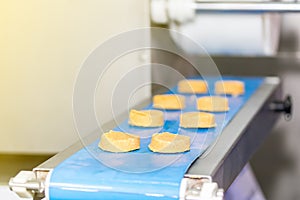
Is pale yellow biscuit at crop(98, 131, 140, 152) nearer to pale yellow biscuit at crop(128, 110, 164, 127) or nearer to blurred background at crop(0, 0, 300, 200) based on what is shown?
pale yellow biscuit at crop(128, 110, 164, 127)

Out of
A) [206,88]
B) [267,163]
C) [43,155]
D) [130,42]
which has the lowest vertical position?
[267,163]

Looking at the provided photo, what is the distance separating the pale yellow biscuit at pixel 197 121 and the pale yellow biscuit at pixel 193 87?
246mm

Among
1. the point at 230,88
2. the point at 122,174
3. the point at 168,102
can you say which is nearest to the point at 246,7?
the point at 230,88

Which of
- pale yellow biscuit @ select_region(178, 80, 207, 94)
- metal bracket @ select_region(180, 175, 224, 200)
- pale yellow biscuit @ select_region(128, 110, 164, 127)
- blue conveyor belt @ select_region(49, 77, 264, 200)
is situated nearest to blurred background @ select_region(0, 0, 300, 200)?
pale yellow biscuit @ select_region(178, 80, 207, 94)

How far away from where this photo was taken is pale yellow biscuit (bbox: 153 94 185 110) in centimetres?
106

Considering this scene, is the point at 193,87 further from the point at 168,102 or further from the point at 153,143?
the point at 153,143

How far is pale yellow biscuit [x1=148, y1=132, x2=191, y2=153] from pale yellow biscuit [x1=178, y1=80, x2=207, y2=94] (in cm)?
37

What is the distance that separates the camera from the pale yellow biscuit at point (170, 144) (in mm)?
819

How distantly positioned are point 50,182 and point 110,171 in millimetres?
71

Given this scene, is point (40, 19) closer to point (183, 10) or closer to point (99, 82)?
point (99, 82)

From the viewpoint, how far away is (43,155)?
48.3 inches

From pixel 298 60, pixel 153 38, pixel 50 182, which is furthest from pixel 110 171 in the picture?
pixel 298 60

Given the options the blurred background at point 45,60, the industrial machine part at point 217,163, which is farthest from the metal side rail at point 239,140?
the blurred background at point 45,60

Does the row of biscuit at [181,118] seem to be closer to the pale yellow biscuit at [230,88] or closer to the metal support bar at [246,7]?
the pale yellow biscuit at [230,88]
